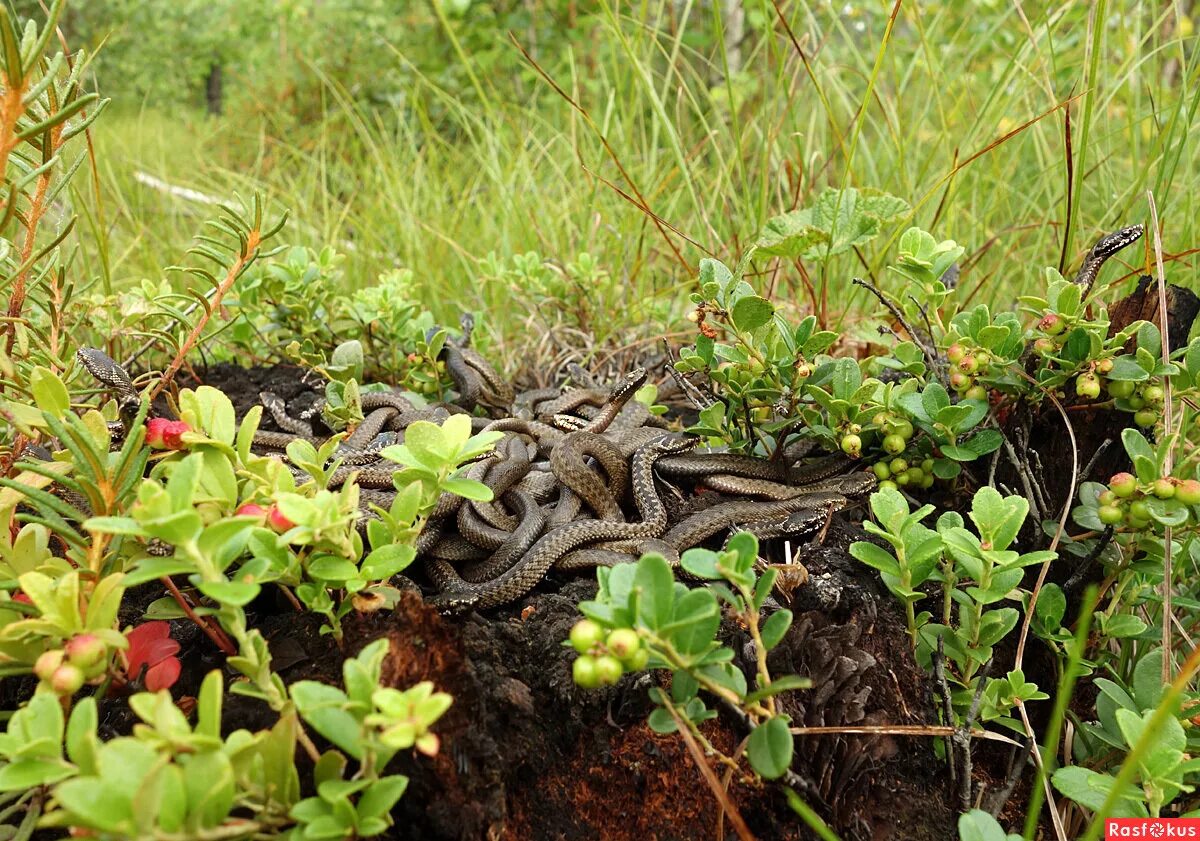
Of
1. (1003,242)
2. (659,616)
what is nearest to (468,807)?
(659,616)

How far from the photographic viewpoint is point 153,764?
118 cm

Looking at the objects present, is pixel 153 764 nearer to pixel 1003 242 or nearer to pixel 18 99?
pixel 18 99

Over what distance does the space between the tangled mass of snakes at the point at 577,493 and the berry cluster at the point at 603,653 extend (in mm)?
952

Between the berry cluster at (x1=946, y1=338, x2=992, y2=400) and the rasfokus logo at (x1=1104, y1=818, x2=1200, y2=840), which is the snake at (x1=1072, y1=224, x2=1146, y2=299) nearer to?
the berry cluster at (x1=946, y1=338, x2=992, y2=400)

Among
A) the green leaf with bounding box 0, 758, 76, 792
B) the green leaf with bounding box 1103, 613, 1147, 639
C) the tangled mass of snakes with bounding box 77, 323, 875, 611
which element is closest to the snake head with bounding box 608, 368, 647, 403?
the tangled mass of snakes with bounding box 77, 323, 875, 611

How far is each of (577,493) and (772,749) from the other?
1.45m

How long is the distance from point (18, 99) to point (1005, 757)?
9.46ft

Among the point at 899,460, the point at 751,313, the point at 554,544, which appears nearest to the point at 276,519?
the point at 554,544

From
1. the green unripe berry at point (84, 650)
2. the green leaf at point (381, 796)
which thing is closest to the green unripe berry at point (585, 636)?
the green leaf at point (381, 796)

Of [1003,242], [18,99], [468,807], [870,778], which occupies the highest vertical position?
[18,99]

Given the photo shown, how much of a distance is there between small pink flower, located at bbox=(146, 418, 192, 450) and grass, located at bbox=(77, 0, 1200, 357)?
7.30 feet

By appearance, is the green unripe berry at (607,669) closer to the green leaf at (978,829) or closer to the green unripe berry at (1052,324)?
the green leaf at (978,829)

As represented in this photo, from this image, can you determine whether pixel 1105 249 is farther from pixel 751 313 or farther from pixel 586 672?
pixel 586 672

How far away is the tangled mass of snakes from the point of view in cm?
251
